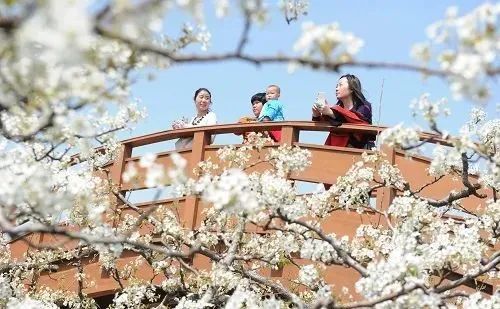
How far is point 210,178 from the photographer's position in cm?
483

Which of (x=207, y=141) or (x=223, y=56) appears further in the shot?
(x=207, y=141)

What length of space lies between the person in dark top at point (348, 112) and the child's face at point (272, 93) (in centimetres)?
54

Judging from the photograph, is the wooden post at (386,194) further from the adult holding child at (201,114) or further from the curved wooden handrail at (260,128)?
the adult holding child at (201,114)

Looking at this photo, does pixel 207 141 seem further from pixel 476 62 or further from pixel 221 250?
pixel 476 62

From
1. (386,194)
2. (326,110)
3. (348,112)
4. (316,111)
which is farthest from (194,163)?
(386,194)

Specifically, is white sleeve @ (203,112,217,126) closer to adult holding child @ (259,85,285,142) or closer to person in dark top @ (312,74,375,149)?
adult holding child @ (259,85,285,142)

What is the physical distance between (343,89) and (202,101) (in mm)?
1737

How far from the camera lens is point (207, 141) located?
8.59 m

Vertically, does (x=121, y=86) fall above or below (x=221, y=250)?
above

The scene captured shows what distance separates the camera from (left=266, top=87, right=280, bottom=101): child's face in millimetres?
8312

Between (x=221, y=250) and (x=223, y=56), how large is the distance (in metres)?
5.46

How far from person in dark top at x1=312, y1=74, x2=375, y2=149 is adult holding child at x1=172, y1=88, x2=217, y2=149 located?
4.20 feet

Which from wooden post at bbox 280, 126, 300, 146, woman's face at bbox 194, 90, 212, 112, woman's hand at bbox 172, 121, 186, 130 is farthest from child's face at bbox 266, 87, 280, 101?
woman's hand at bbox 172, 121, 186, 130

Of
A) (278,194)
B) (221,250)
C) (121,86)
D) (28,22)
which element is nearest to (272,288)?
(221,250)
